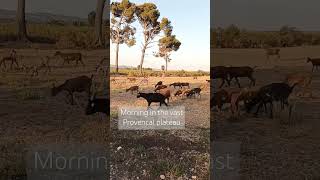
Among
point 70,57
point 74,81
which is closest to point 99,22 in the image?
point 70,57

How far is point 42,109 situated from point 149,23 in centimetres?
219

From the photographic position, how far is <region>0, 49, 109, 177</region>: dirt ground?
6.15m

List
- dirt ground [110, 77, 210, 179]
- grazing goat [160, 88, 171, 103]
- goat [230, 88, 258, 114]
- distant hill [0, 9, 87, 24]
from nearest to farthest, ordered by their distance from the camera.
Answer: distant hill [0, 9, 87, 24]
goat [230, 88, 258, 114]
dirt ground [110, 77, 210, 179]
grazing goat [160, 88, 171, 103]

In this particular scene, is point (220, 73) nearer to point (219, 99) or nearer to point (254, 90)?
point (219, 99)

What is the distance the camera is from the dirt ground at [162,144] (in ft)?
21.1

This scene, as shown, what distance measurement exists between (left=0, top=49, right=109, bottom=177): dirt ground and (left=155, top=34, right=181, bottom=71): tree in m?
0.96

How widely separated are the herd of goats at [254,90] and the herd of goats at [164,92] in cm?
46

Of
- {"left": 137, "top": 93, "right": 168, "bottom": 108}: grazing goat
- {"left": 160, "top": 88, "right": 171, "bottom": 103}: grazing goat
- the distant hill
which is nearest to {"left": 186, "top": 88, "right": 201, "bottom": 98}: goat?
{"left": 160, "top": 88, "right": 171, "bottom": 103}: grazing goat

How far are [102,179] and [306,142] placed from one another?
3197 mm

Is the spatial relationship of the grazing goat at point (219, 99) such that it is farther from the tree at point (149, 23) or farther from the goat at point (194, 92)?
the tree at point (149, 23)

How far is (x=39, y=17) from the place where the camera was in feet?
20.2

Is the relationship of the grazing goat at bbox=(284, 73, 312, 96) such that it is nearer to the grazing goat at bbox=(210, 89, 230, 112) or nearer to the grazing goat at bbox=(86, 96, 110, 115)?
the grazing goat at bbox=(210, 89, 230, 112)

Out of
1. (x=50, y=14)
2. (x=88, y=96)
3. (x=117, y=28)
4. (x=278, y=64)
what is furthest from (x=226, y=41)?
(x=50, y=14)

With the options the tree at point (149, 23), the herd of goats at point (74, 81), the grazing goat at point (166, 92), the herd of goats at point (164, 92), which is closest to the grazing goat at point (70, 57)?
the herd of goats at point (74, 81)
